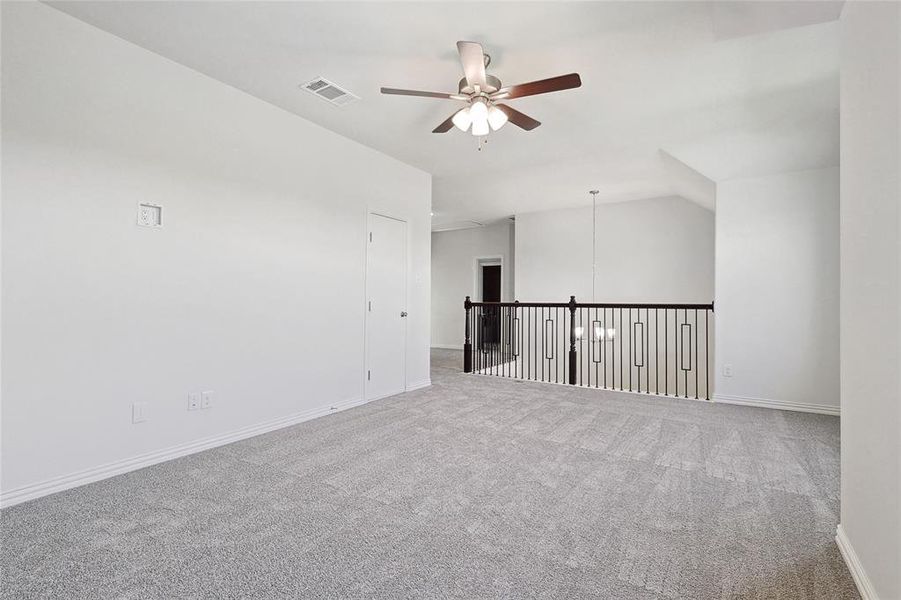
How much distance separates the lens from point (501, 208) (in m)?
7.48

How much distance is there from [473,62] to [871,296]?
2069 mm

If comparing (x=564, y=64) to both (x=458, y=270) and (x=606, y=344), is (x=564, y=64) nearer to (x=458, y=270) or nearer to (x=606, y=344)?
(x=606, y=344)

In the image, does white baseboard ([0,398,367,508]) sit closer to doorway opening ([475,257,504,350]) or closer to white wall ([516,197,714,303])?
white wall ([516,197,714,303])

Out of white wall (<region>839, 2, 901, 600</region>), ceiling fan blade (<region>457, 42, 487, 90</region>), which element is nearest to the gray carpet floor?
white wall (<region>839, 2, 901, 600</region>)

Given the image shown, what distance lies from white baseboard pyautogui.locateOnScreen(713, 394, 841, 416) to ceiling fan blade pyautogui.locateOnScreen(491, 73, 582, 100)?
151 inches

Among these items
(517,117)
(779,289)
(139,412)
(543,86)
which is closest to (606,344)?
(779,289)

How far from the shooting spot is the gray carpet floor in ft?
5.33

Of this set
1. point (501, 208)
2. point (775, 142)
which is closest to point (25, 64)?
point (775, 142)

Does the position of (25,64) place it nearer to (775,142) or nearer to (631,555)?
(631,555)

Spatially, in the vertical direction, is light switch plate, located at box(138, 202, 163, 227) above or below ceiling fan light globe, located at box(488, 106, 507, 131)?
below

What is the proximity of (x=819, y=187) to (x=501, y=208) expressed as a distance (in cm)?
429

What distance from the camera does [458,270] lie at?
963 cm

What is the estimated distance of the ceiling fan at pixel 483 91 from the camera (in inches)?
94.1

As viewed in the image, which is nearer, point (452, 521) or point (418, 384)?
point (452, 521)
